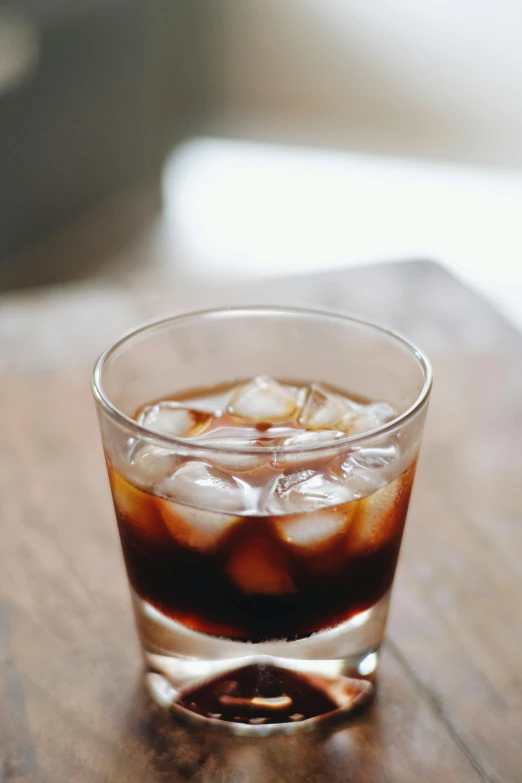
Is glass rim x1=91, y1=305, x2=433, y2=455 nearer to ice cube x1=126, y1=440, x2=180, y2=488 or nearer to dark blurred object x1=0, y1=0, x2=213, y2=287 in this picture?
ice cube x1=126, y1=440, x2=180, y2=488

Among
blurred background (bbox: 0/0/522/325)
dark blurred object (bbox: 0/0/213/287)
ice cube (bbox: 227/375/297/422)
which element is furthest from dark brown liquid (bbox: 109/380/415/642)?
dark blurred object (bbox: 0/0/213/287)

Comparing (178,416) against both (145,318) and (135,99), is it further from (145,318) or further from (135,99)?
(135,99)

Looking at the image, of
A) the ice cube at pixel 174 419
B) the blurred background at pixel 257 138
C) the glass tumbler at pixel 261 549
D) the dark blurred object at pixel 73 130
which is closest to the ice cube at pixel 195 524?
the glass tumbler at pixel 261 549

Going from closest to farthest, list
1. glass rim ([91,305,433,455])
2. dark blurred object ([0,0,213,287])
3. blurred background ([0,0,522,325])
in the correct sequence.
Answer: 1. glass rim ([91,305,433,455])
2. dark blurred object ([0,0,213,287])
3. blurred background ([0,0,522,325])

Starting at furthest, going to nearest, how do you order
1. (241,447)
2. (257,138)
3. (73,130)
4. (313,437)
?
1. (257,138)
2. (73,130)
3. (313,437)
4. (241,447)

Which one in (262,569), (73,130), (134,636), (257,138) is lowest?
(257,138)

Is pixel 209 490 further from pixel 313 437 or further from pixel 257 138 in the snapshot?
pixel 257 138

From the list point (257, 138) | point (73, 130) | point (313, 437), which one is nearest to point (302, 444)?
point (313, 437)
